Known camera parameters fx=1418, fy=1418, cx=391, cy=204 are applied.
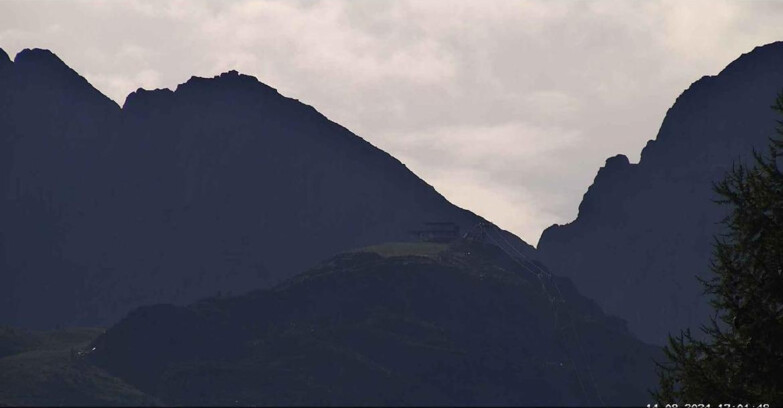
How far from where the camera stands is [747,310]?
31.0m

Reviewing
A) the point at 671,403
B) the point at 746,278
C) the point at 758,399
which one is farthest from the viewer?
the point at 671,403

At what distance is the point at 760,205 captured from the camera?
31.4 metres

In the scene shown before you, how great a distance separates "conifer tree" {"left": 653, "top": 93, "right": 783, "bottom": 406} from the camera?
99.8ft

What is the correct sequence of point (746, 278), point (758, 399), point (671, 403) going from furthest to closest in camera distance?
point (671, 403) < point (746, 278) < point (758, 399)

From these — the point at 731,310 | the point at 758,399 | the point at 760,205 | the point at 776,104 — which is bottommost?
the point at 758,399

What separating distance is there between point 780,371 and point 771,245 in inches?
106

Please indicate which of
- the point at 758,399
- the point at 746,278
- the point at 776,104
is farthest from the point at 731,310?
the point at 776,104

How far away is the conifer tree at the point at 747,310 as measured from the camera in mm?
30422

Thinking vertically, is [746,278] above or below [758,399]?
above

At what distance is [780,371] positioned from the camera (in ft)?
99.0

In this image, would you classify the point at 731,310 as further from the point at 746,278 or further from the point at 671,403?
the point at 671,403

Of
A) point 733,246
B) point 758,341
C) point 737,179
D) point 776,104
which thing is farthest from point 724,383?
point 776,104

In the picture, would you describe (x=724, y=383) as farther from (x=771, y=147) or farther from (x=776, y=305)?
(x=771, y=147)

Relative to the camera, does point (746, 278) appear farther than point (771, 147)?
No
